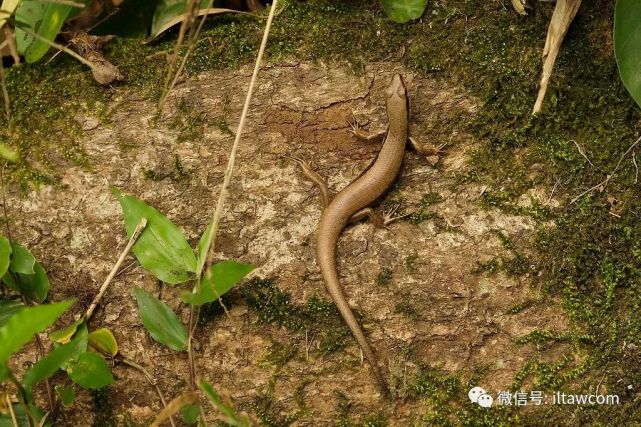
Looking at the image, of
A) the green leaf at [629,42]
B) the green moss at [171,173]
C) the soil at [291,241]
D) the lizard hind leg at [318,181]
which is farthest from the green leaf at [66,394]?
the green leaf at [629,42]

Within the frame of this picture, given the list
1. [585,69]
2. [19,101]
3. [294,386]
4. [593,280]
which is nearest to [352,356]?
[294,386]

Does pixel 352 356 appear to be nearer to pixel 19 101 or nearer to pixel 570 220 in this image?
pixel 570 220

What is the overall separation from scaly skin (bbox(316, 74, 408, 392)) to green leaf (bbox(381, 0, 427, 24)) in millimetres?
307

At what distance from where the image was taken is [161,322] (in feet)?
10.4

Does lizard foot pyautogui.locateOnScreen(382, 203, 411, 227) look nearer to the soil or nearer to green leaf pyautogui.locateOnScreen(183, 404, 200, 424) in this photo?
the soil

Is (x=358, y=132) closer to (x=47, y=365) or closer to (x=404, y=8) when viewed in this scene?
(x=404, y=8)

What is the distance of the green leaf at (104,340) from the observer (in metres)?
3.25

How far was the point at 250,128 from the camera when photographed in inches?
139

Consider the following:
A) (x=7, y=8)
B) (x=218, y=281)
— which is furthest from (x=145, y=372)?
(x=7, y=8)

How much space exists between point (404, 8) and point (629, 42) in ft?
3.54

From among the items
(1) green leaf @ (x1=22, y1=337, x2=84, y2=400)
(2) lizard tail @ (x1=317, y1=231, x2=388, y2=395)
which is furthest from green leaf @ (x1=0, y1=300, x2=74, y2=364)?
(2) lizard tail @ (x1=317, y1=231, x2=388, y2=395)

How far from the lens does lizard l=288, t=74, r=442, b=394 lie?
11.0 ft

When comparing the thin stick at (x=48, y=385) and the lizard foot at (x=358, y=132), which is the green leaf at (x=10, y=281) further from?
the lizard foot at (x=358, y=132)

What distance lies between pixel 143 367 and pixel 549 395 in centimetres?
191
